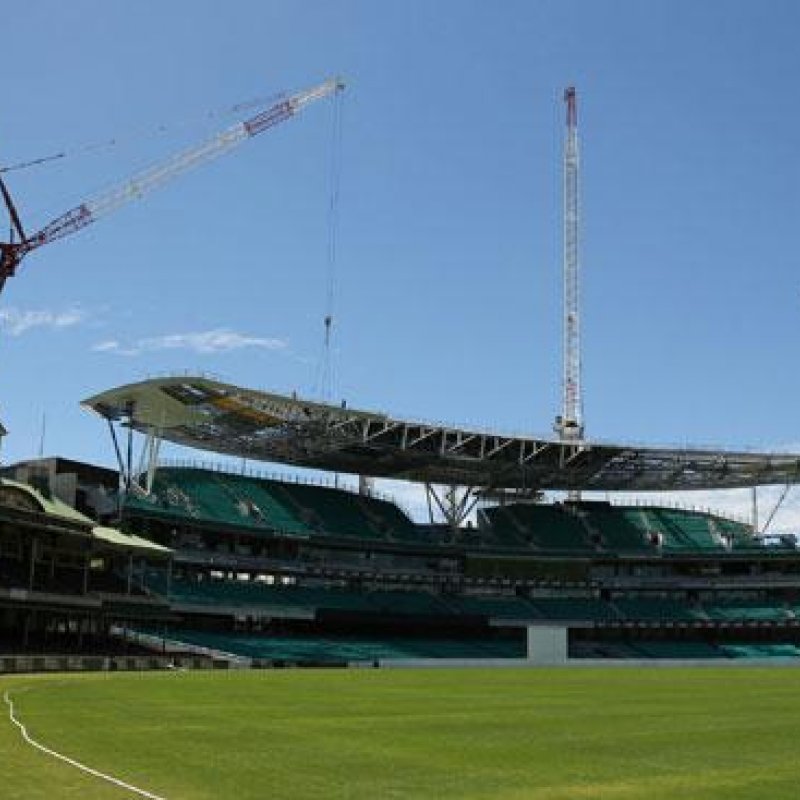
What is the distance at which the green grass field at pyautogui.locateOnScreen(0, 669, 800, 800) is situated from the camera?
17.5 m

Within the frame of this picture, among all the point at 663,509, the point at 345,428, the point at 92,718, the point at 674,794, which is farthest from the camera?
the point at 663,509

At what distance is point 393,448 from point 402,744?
3302 inches

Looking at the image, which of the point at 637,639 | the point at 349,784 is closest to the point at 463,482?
the point at 637,639

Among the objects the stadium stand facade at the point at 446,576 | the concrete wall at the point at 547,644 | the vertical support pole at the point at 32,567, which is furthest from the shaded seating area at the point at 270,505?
the concrete wall at the point at 547,644

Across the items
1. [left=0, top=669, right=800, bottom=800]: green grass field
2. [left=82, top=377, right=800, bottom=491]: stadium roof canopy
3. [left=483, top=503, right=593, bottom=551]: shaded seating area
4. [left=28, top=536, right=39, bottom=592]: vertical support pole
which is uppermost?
[left=82, top=377, right=800, bottom=491]: stadium roof canopy

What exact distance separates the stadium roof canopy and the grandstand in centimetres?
33

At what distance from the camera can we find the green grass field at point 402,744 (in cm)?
1750

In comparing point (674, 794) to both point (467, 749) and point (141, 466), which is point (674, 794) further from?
point (141, 466)

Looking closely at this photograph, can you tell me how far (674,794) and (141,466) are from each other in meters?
94.0

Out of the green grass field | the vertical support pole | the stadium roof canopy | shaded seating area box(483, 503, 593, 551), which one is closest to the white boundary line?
the green grass field

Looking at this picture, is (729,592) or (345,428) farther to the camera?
(729,592)

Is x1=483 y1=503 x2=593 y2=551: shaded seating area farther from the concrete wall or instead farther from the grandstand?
the concrete wall

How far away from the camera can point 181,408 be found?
97188mm

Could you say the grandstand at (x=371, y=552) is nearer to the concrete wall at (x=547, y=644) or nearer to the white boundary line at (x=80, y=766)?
the concrete wall at (x=547, y=644)
